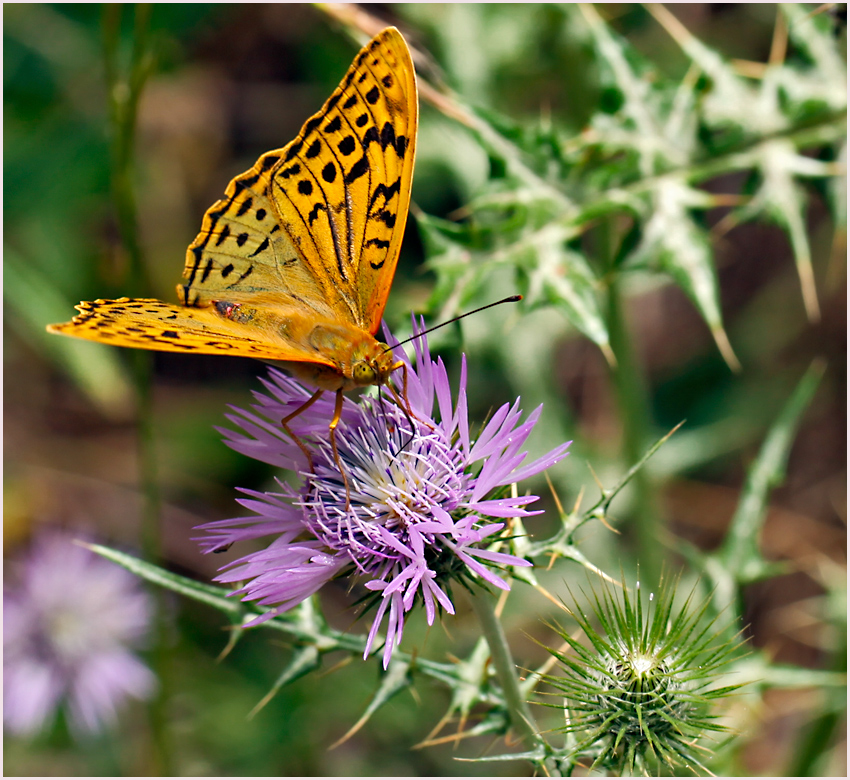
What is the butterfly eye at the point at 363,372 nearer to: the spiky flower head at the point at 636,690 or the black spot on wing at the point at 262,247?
the black spot on wing at the point at 262,247

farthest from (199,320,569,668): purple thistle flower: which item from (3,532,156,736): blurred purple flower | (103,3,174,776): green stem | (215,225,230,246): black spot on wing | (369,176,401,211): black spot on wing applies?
(3,532,156,736): blurred purple flower

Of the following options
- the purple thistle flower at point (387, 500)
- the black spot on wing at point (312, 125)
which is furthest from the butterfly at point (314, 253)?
the purple thistle flower at point (387, 500)

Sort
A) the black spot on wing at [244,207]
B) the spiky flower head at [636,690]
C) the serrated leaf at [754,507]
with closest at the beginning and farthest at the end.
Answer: the spiky flower head at [636,690], the black spot on wing at [244,207], the serrated leaf at [754,507]

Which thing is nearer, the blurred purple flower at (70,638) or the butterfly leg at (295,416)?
the butterfly leg at (295,416)

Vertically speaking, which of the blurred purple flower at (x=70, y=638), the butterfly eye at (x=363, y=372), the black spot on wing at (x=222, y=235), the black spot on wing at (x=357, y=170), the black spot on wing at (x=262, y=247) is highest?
the black spot on wing at (x=357, y=170)

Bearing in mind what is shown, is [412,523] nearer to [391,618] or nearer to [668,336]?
[391,618]

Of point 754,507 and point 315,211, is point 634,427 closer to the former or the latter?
point 754,507

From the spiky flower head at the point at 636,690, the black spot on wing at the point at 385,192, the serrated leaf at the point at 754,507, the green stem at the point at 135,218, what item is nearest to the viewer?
the spiky flower head at the point at 636,690
